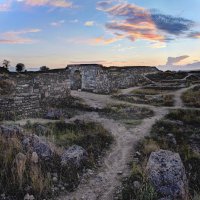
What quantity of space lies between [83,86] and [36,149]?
Answer: 797 inches

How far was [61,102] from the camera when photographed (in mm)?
21656

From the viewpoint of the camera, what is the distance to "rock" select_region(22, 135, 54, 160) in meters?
8.68

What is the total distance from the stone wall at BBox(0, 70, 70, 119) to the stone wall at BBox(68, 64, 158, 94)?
679cm

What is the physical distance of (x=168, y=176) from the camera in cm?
731

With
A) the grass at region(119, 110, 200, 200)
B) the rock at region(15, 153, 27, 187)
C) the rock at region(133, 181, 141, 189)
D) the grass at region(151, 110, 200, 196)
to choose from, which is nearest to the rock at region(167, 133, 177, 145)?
the grass at region(119, 110, 200, 200)

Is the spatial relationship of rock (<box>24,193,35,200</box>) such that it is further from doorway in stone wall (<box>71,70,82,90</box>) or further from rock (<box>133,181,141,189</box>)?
doorway in stone wall (<box>71,70,82,90</box>)

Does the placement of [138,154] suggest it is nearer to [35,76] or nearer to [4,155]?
[4,155]

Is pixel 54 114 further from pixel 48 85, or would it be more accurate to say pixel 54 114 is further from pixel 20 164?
pixel 20 164

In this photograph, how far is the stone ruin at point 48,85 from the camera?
17875 millimetres

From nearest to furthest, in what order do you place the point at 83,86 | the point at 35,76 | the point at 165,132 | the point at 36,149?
the point at 36,149 < the point at 165,132 < the point at 35,76 < the point at 83,86

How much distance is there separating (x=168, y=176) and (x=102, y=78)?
21799mm

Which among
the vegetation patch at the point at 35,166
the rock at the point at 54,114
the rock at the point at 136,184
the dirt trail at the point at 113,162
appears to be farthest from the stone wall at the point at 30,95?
the rock at the point at 136,184

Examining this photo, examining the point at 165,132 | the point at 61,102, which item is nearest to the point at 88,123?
the point at 165,132

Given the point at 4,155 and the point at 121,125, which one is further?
the point at 121,125
